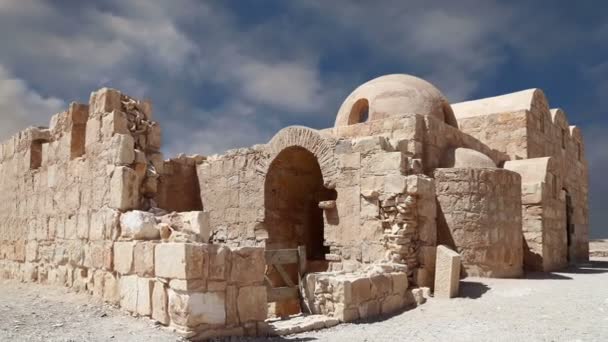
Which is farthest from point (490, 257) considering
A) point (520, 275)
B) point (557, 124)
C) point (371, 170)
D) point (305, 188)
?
point (557, 124)

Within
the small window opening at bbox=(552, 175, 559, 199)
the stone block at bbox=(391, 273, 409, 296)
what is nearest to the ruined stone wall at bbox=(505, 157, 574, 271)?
the small window opening at bbox=(552, 175, 559, 199)

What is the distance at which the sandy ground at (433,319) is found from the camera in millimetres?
5113

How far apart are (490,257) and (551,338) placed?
3.49 metres

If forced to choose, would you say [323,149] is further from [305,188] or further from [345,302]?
[345,302]

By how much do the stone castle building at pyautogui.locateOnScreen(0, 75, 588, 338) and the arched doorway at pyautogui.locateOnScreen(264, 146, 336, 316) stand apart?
1.5 inches

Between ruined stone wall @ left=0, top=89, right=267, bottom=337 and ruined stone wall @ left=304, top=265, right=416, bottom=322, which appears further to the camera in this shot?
ruined stone wall @ left=304, top=265, right=416, bottom=322

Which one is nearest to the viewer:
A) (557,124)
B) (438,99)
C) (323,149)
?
(323,149)

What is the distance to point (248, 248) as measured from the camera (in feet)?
17.5

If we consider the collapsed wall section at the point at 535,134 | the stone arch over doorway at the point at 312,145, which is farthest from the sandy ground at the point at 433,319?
the collapsed wall section at the point at 535,134

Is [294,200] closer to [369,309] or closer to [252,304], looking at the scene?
[369,309]

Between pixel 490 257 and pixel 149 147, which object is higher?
pixel 149 147

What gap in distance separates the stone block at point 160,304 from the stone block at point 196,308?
0.34 ft

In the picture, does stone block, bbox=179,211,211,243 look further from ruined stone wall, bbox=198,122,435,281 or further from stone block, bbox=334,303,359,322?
ruined stone wall, bbox=198,122,435,281

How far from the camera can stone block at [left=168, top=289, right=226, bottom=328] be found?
4832 mm
